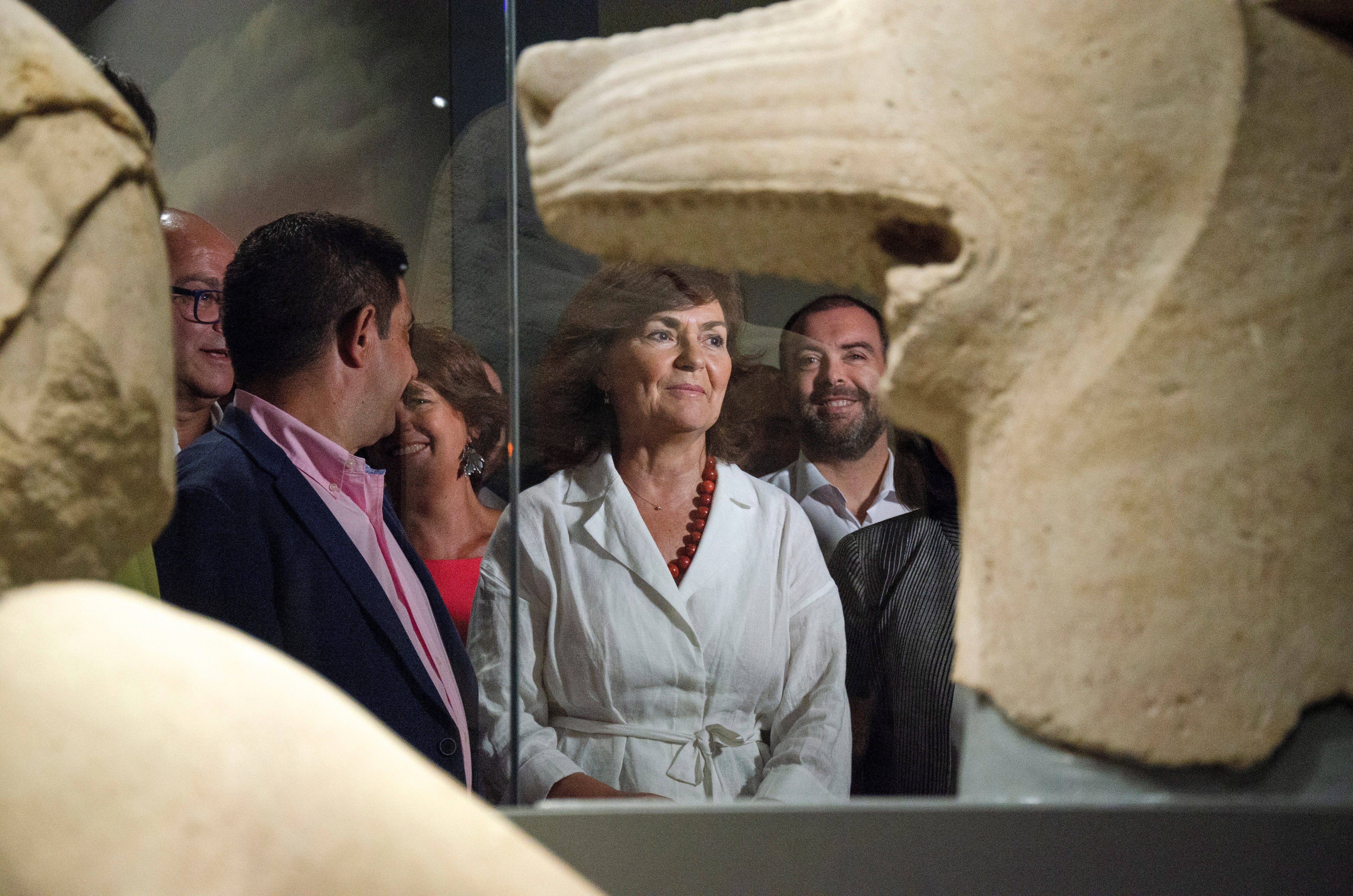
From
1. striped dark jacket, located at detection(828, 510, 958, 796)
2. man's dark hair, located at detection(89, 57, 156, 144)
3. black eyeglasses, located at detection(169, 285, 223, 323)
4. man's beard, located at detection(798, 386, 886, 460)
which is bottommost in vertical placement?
striped dark jacket, located at detection(828, 510, 958, 796)

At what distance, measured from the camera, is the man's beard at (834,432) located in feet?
6.34

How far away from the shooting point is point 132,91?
72.6 inches

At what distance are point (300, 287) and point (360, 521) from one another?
37 cm

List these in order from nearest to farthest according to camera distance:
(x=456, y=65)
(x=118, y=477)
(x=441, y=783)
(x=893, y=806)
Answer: (x=441, y=783) < (x=118, y=477) < (x=893, y=806) < (x=456, y=65)

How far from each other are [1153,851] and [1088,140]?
2.08ft

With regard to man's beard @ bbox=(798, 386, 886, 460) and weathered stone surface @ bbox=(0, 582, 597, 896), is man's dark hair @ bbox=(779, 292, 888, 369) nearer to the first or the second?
man's beard @ bbox=(798, 386, 886, 460)

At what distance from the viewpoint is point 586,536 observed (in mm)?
1894

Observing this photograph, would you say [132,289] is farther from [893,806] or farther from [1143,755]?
[1143,755]

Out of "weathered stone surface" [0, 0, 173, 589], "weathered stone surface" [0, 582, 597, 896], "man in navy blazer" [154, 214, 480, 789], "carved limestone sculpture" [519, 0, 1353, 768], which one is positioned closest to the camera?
"weathered stone surface" [0, 582, 597, 896]

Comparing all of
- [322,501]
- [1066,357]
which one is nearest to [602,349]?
[322,501]

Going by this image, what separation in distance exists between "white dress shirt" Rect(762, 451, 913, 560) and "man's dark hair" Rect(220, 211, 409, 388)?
67 cm

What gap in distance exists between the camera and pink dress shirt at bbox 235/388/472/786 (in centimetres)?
198

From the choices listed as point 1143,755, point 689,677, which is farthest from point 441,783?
point 689,677

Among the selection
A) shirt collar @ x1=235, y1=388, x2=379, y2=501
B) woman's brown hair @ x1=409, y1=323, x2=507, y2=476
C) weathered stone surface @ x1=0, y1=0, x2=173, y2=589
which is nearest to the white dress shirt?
woman's brown hair @ x1=409, y1=323, x2=507, y2=476
